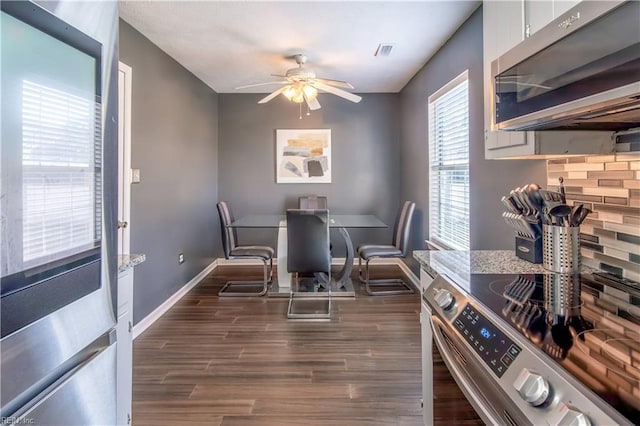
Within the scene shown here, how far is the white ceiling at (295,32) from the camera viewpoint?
2482 mm

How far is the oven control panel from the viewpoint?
2.70 ft

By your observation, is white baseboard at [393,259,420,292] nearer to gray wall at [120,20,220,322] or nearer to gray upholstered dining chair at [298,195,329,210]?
gray upholstered dining chair at [298,195,329,210]

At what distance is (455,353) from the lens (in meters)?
1.07

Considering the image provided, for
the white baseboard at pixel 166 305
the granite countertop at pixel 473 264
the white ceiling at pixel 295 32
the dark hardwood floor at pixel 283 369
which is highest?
the white ceiling at pixel 295 32

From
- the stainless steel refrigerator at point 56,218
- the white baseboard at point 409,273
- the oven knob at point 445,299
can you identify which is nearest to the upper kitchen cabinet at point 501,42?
the oven knob at point 445,299

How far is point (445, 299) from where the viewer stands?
1170 mm

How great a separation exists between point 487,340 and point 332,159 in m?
4.32

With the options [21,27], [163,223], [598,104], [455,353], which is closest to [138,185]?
[163,223]

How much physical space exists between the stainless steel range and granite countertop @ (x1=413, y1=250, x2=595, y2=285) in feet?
0.20

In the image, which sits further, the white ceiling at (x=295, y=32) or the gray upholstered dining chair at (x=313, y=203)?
the gray upholstered dining chair at (x=313, y=203)

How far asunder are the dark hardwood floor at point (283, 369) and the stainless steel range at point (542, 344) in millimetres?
189

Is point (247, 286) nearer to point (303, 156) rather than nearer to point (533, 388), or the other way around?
point (303, 156)

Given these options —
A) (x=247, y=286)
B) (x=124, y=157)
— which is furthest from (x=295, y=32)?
(x=247, y=286)

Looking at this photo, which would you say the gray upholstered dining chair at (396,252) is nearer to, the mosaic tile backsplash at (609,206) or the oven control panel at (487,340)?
the mosaic tile backsplash at (609,206)
